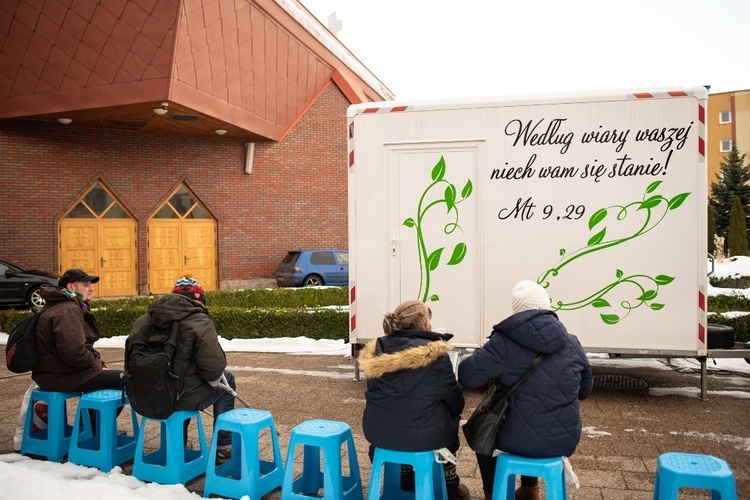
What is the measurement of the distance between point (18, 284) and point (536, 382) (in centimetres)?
1582

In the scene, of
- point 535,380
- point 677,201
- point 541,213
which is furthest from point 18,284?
point 535,380

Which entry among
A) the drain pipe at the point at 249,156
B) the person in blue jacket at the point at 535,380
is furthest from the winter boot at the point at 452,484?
the drain pipe at the point at 249,156

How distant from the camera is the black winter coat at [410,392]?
3.67m

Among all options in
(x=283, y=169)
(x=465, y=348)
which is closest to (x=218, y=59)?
(x=283, y=169)

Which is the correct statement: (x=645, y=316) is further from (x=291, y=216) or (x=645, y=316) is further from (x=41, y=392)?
(x=291, y=216)

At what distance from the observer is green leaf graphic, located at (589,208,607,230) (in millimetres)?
6336

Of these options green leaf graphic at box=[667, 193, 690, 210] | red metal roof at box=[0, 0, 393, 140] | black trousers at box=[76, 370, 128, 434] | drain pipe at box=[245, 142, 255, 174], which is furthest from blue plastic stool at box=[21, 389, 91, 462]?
drain pipe at box=[245, 142, 255, 174]

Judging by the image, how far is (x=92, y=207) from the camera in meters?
18.8

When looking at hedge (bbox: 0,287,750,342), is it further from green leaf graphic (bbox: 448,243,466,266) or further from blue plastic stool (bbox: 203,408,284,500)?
blue plastic stool (bbox: 203,408,284,500)

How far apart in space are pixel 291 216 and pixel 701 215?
1673cm

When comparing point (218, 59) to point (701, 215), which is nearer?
point (701, 215)

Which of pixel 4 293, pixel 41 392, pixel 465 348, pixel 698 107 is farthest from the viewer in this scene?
pixel 4 293

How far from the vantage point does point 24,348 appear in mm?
4988

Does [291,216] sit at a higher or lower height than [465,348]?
higher
